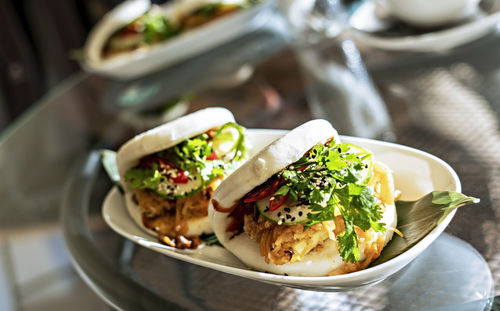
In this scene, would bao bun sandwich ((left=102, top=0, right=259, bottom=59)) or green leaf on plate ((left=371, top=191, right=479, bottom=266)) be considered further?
bao bun sandwich ((left=102, top=0, right=259, bottom=59))

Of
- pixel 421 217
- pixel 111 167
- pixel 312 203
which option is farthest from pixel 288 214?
pixel 111 167

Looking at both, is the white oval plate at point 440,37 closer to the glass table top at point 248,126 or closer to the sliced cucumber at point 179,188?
the glass table top at point 248,126

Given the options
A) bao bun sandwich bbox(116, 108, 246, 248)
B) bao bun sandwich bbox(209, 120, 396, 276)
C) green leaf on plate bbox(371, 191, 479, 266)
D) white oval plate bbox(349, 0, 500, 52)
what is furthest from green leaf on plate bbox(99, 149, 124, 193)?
white oval plate bbox(349, 0, 500, 52)

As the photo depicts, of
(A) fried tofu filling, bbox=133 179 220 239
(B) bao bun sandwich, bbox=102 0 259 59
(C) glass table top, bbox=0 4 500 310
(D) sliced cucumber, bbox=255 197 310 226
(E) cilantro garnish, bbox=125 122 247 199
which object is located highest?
(B) bao bun sandwich, bbox=102 0 259 59

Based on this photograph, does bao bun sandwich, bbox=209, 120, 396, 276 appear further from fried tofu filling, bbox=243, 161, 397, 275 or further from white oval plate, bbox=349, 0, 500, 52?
white oval plate, bbox=349, 0, 500, 52

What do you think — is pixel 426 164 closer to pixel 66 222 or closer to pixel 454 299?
pixel 454 299

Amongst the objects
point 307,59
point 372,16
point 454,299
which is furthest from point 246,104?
point 454,299

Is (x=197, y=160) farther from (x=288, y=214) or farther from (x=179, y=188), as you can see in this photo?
(x=288, y=214)

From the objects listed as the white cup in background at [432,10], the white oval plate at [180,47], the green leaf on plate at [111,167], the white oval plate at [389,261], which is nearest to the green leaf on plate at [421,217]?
the white oval plate at [389,261]
